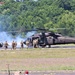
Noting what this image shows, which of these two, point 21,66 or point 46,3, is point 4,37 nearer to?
point 21,66

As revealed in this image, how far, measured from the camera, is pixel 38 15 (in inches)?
4414

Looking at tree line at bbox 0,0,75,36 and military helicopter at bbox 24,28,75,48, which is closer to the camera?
military helicopter at bbox 24,28,75,48

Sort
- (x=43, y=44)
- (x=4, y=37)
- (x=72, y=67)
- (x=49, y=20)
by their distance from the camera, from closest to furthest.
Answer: (x=72, y=67) → (x=43, y=44) → (x=4, y=37) → (x=49, y=20)

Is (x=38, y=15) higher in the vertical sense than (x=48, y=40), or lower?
lower

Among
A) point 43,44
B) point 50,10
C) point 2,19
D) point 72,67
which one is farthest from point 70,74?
point 50,10

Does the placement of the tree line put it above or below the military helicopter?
below

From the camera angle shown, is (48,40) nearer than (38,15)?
Yes

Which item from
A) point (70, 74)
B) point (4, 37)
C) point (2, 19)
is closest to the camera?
point (70, 74)

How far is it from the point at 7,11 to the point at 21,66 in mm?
86150

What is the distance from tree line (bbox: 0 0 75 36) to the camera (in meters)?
98.5

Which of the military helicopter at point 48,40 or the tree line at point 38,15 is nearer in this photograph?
the military helicopter at point 48,40

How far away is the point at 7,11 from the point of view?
394ft

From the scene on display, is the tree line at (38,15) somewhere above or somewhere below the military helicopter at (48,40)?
below

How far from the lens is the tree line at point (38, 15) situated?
9850 centimetres
